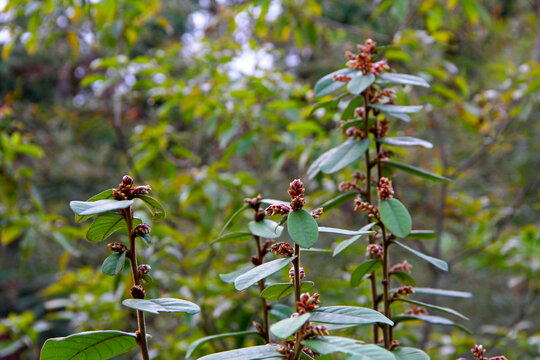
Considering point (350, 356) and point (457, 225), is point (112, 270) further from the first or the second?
point (457, 225)

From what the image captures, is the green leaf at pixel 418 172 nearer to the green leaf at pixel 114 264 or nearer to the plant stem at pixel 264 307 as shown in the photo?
the plant stem at pixel 264 307

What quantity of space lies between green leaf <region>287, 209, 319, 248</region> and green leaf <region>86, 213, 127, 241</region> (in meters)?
0.19

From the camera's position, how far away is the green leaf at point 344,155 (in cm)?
61

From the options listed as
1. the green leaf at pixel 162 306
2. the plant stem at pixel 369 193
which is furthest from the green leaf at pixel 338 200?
the green leaf at pixel 162 306

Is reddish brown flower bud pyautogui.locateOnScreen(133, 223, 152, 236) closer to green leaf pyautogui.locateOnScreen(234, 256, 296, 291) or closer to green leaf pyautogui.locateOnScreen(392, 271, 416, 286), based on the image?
green leaf pyautogui.locateOnScreen(234, 256, 296, 291)

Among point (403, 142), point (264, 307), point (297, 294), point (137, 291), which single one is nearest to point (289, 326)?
point (297, 294)

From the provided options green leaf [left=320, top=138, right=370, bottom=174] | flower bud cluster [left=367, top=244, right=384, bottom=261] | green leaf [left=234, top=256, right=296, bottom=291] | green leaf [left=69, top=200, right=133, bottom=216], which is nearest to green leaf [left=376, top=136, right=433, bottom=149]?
green leaf [left=320, top=138, right=370, bottom=174]

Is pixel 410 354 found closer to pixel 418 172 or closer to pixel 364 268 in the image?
pixel 364 268

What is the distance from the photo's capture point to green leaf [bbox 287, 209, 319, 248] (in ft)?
1.45

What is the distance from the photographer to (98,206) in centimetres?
43

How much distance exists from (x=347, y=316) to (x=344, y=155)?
0.26 metres

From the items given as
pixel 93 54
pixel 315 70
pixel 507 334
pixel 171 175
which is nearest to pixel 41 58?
pixel 93 54

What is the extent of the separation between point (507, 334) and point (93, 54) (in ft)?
15.4

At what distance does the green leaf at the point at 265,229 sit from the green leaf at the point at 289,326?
155mm
